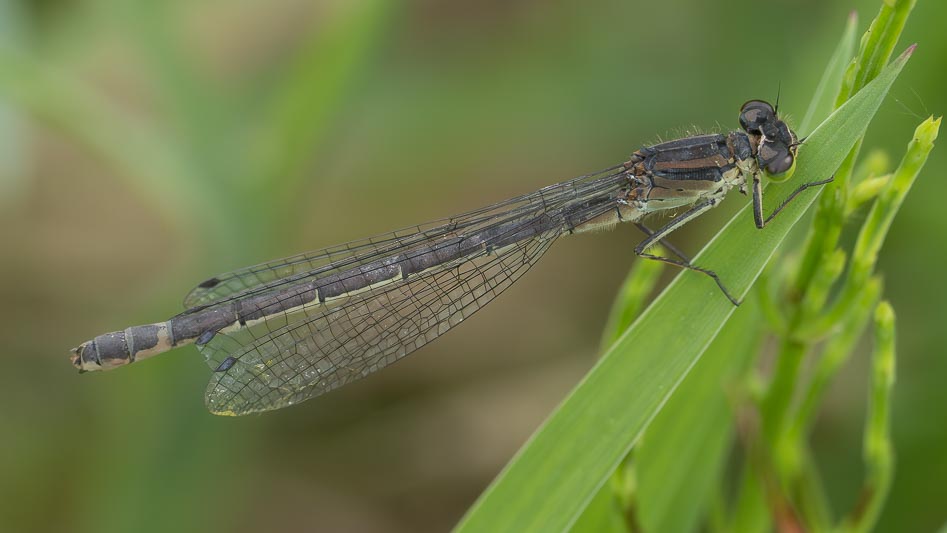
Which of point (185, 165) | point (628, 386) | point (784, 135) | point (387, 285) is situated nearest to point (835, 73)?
point (784, 135)

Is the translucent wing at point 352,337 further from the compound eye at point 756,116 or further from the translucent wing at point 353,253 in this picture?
the compound eye at point 756,116

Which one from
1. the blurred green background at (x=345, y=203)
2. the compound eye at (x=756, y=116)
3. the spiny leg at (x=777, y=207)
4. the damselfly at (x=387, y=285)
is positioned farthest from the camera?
the blurred green background at (x=345, y=203)

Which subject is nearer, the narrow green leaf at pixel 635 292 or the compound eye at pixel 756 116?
the narrow green leaf at pixel 635 292

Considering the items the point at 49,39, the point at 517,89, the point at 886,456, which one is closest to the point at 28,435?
the point at 49,39

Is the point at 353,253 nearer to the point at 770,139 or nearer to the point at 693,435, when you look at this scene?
the point at 693,435

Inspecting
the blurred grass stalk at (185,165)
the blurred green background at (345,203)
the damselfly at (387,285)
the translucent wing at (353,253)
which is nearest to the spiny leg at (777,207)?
the damselfly at (387,285)

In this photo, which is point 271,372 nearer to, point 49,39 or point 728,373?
point 728,373
